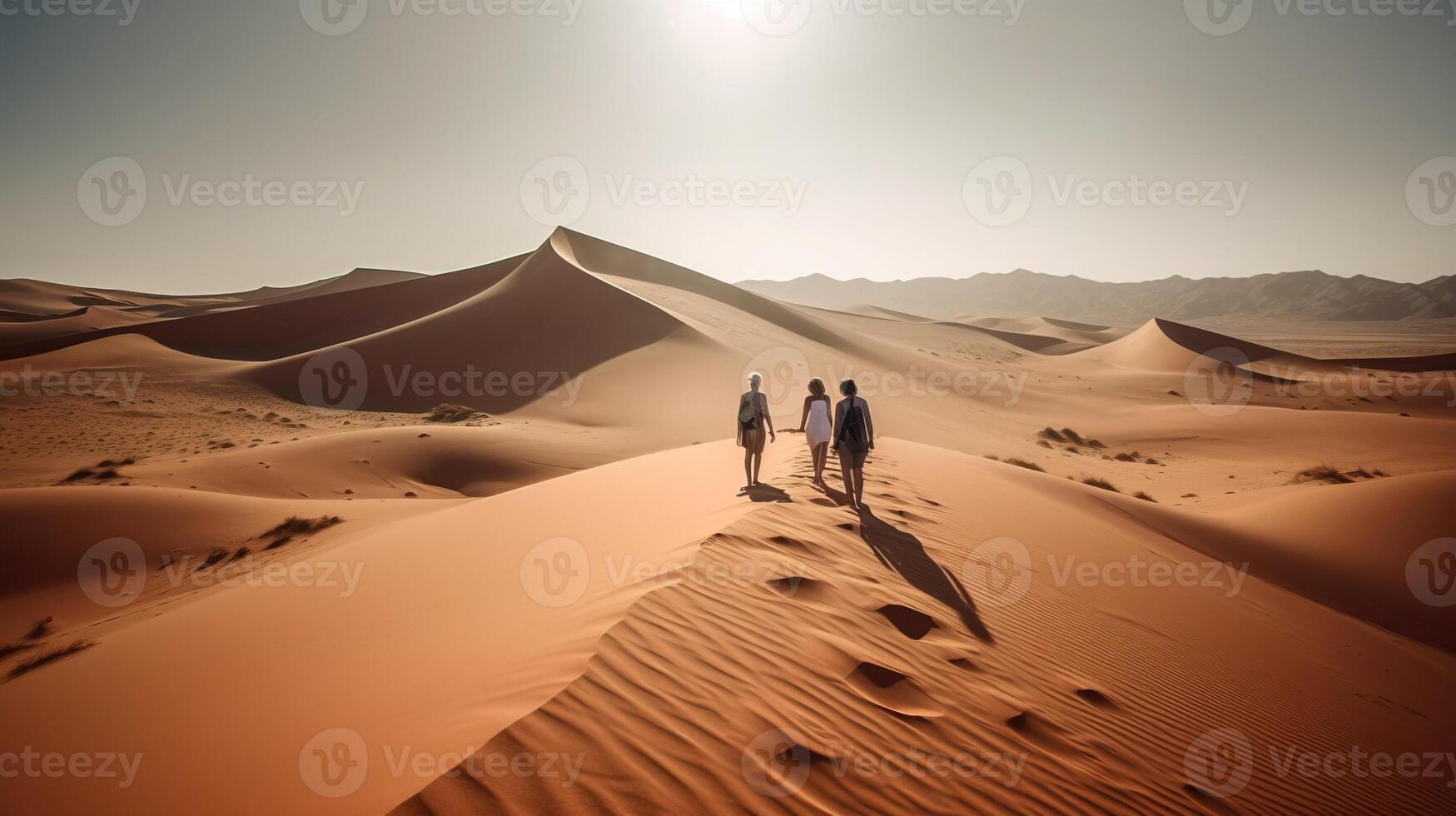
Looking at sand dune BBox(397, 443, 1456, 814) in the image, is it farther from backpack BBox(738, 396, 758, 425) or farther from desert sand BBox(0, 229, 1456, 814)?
backpack BBox(738, 396, 758, 425)

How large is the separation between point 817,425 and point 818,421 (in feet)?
0.16

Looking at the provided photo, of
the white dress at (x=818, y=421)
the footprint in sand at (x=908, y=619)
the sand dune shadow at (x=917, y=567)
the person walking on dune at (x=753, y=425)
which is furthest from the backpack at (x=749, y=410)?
the footprint in sand at (x=908, y=619)

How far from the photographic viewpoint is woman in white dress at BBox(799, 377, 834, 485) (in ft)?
26.2

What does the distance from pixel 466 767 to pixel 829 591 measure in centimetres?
285

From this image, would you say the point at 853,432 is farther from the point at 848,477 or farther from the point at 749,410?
the point at 749,410

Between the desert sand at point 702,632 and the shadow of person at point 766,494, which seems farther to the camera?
the shadow of person at point 766,494

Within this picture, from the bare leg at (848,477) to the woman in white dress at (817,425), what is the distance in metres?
0.71

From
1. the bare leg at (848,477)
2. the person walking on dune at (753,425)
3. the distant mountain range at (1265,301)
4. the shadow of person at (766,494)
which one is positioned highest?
the distant mountain range at (1265,301)

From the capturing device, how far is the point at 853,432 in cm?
688

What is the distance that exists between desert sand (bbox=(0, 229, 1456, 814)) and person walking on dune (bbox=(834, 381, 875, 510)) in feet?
1.25

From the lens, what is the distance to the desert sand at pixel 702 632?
9.06ft

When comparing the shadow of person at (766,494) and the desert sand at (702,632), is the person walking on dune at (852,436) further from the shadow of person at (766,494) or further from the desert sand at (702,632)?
the shadow of person at (766,494)

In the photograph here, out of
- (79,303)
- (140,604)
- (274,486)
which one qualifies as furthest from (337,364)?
(79,303)

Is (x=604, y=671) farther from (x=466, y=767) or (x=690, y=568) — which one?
(x=690, y=568)
